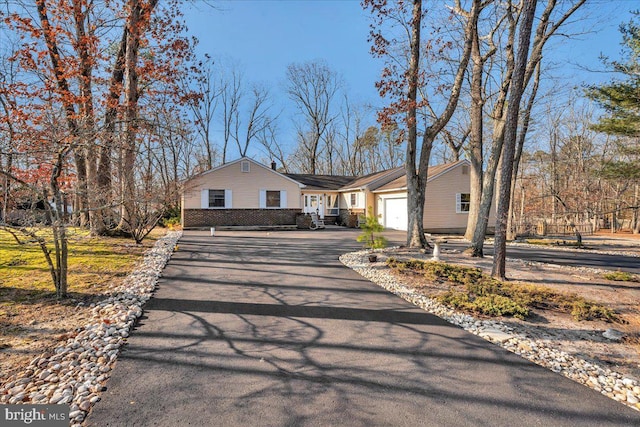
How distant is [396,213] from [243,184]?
9.95m

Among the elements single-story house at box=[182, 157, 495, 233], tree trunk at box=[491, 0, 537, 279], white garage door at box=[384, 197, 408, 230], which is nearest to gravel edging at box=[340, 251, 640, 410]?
tree trunk at box=[491, 0, 537, 279]

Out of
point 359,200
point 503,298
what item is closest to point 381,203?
point 359,200

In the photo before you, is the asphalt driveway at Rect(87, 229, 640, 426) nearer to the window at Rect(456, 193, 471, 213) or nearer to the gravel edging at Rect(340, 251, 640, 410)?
the gravel edging at Rect(340, 251, 640, 410)

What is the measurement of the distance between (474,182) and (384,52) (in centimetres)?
690

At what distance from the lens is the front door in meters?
25.8

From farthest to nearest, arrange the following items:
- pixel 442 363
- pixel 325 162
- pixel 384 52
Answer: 1. pixel 325 162
2. pixel 384 52
3. pixel 442 363

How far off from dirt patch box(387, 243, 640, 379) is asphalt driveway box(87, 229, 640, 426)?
0.98m

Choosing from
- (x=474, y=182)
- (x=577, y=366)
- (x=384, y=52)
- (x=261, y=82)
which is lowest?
(x=577, y=366)

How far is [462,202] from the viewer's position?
21.1 m

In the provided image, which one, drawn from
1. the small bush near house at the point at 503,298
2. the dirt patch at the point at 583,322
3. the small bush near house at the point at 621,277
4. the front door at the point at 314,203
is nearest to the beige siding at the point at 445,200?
the front door at the point at 314,203

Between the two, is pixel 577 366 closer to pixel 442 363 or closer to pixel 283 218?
pixel 442 363

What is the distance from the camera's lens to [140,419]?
2439 millimetres

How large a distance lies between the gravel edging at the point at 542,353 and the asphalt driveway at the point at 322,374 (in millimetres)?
160

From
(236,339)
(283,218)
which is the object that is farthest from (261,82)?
(236,339)
